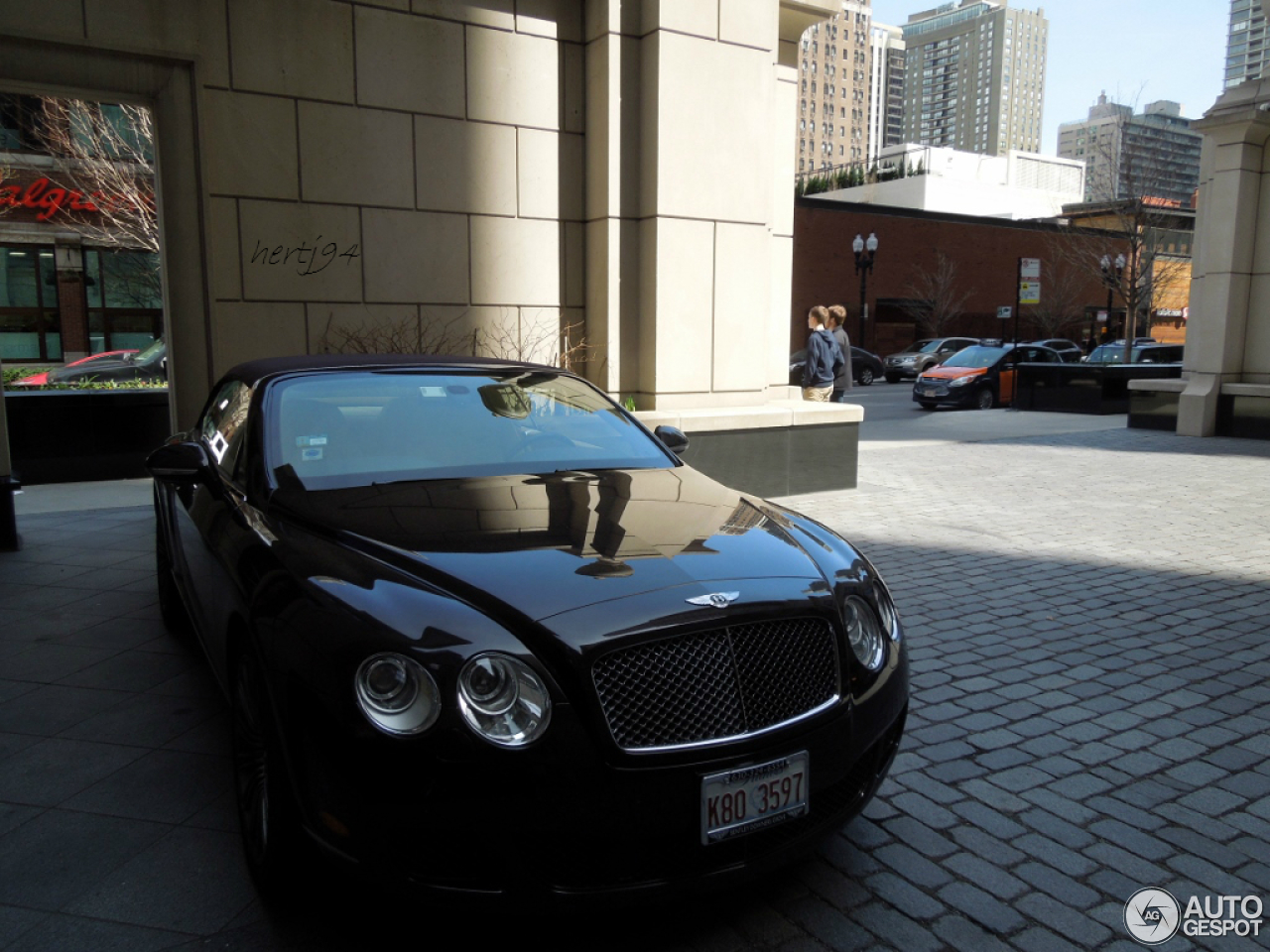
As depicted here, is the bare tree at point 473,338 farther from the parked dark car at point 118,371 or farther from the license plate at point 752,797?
the parked dark car at point 118,371

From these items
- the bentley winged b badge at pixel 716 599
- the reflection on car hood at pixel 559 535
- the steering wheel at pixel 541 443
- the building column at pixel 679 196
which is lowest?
the bentley winged b badge at pixel 716 599

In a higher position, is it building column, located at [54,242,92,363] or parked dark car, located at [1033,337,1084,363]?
building column, located at [54,242,92,363]

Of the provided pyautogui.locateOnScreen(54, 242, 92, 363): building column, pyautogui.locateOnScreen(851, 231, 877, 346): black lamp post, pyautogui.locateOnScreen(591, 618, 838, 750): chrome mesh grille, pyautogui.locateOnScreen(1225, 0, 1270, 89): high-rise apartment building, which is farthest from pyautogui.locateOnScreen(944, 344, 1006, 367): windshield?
pyautogui.locateOnScreen(54, 242, 92, 363): building column

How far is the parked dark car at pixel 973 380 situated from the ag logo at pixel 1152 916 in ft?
69.3

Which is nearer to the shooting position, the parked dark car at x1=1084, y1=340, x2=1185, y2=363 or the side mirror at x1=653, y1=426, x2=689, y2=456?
the side mirror at x1=653, y1=426, x2=689, y2=456

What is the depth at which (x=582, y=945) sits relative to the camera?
269 cm

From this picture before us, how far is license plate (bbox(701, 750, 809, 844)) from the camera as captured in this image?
245 cm

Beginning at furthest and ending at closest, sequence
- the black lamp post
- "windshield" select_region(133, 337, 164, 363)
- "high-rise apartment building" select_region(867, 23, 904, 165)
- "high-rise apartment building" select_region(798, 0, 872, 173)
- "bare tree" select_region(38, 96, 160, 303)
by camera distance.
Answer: "high-rise apartment building" select_region(867, 23, 904, 165) < "high-rise apartment building" select_region(798, 0, 872, 173) < the black lamp post < "bare tree" select_region(38, 96, 160, 303) < "windshield" select_region(133, 337, 164, 363)

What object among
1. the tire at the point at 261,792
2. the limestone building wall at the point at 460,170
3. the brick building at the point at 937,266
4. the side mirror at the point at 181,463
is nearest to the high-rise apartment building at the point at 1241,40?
the brick building at the point at 937,266

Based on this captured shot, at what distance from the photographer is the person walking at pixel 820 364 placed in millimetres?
12438

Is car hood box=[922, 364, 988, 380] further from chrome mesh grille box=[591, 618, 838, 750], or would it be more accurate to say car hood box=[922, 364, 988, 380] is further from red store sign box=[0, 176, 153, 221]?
red store sign box=[0, 176, 153, 221]

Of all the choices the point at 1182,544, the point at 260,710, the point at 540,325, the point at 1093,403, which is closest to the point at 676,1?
the point at 540,325

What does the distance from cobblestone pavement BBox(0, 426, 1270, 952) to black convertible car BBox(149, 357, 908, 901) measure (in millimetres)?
210

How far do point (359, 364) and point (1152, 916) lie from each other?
3510mm
